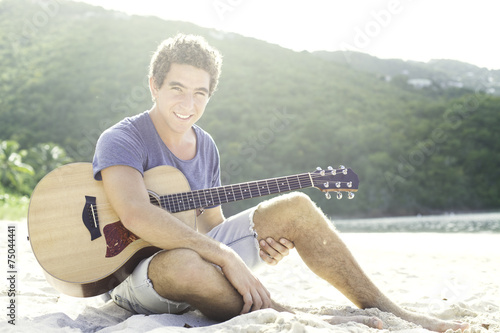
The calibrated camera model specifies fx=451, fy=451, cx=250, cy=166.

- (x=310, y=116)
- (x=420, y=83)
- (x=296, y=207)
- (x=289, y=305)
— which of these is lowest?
(x=289, y=305)

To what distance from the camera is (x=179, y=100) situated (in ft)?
8.98

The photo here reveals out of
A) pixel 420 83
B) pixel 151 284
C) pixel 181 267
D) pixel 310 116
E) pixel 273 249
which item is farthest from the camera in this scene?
pixel 420 83

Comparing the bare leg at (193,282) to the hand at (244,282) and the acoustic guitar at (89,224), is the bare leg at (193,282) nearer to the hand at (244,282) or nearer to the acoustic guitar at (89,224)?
the hand at (244,282)

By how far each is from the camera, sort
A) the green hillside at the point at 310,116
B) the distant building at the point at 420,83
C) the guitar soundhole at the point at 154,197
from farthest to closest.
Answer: the distant building at the point at 420,83 < the green hillside at the point at 310,116 < the guitar soundhole at the point at 154,197

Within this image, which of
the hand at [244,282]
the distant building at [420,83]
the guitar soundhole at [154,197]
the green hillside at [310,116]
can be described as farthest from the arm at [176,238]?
the distant building at [420,83]

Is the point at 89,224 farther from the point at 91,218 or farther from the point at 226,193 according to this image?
the point at 226,193

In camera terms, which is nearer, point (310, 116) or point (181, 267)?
point (181, 267)

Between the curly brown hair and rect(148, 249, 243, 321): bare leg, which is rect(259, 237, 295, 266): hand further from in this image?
the curly brown hair

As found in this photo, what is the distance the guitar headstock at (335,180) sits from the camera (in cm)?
281

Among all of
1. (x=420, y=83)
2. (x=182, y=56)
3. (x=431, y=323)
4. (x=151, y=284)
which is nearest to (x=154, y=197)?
(x=151, y=284)

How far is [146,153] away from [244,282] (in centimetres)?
96

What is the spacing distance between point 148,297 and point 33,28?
6918 centimetres

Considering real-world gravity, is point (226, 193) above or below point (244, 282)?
above

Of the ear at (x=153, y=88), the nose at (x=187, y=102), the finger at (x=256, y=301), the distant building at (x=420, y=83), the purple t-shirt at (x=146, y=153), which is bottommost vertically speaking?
the finger at (x=256, y=301)
